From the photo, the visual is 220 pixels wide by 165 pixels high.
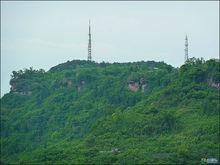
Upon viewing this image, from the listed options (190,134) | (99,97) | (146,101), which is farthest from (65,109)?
(190,134)

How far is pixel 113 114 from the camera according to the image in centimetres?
7906

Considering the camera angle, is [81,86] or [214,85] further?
[81,86]

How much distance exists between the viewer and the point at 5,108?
312 feet

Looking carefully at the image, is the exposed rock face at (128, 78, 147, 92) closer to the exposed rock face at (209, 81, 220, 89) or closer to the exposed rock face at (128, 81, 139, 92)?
the exposed rock face at (128, 81, 139, 92)

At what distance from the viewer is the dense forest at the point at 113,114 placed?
7138 cm

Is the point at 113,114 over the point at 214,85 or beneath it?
beneath

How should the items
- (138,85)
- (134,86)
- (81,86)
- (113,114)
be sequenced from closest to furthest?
(113,114), (134,86), (138,85), (81,86)

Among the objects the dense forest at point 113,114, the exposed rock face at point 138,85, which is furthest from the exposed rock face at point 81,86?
the exposed rock face at point 138,85

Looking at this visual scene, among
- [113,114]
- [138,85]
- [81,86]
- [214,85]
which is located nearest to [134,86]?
[138,85]

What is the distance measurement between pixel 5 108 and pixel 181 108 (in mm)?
22482

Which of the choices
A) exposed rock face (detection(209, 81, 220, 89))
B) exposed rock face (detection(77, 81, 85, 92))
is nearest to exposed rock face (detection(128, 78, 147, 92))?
exposed rock face (detection(77, 81, 85, 92))

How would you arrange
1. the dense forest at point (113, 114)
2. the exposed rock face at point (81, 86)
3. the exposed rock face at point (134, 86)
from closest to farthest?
the dense forest at point (113, 114), the exposed rock face at point (134, 86), the exposed rock face at point (81, 86)

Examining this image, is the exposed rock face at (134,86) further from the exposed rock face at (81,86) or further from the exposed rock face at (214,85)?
the exposed rock face at (214,85)

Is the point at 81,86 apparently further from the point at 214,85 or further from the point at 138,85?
the point at 214,85
